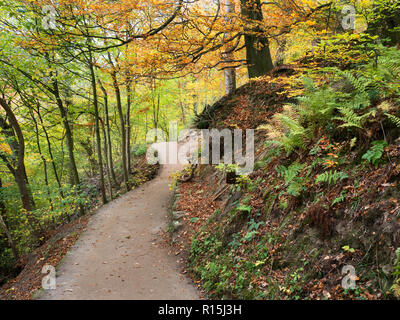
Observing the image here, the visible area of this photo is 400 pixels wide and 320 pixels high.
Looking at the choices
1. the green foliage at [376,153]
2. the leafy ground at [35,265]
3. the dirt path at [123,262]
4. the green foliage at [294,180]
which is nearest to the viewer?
the green foliage at [376,153]

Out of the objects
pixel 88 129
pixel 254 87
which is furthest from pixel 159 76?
pixel 88 129

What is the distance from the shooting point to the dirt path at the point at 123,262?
570 cm

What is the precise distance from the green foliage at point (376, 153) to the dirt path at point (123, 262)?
4373 mm

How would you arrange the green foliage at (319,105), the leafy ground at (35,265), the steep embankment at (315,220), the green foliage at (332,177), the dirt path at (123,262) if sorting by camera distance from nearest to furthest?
1. the steep embankment at (315,220)
2. the green foliage at (332,177)
3. the green foliage at (319,105)
4. the dirt path at (123,262)
5. the leafy ground at (35,265)

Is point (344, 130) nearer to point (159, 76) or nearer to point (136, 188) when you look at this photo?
point (159, 76)

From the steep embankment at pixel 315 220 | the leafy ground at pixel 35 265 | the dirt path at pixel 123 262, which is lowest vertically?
the leafy ground at pixel 35 265

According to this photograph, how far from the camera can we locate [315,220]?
3957 millimetres

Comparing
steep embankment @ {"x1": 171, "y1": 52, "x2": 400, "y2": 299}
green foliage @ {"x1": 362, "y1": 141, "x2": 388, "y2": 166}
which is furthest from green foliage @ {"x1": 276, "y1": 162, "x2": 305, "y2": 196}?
green foliage @ {"x1": 362, "y1": 141, "x2": 388, "y2": 166}

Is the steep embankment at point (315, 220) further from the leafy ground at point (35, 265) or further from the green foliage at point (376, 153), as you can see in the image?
the leafy ground at point (35, 265)

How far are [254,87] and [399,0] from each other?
6111 millimetres

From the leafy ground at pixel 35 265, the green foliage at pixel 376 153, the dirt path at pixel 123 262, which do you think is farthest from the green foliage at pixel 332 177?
the leafy ground at pixel 35 265

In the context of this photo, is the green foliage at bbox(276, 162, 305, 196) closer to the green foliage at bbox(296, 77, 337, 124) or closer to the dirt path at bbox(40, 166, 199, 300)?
the green foliage at bbox(296, 77, 337, 124)

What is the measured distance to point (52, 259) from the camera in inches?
325
